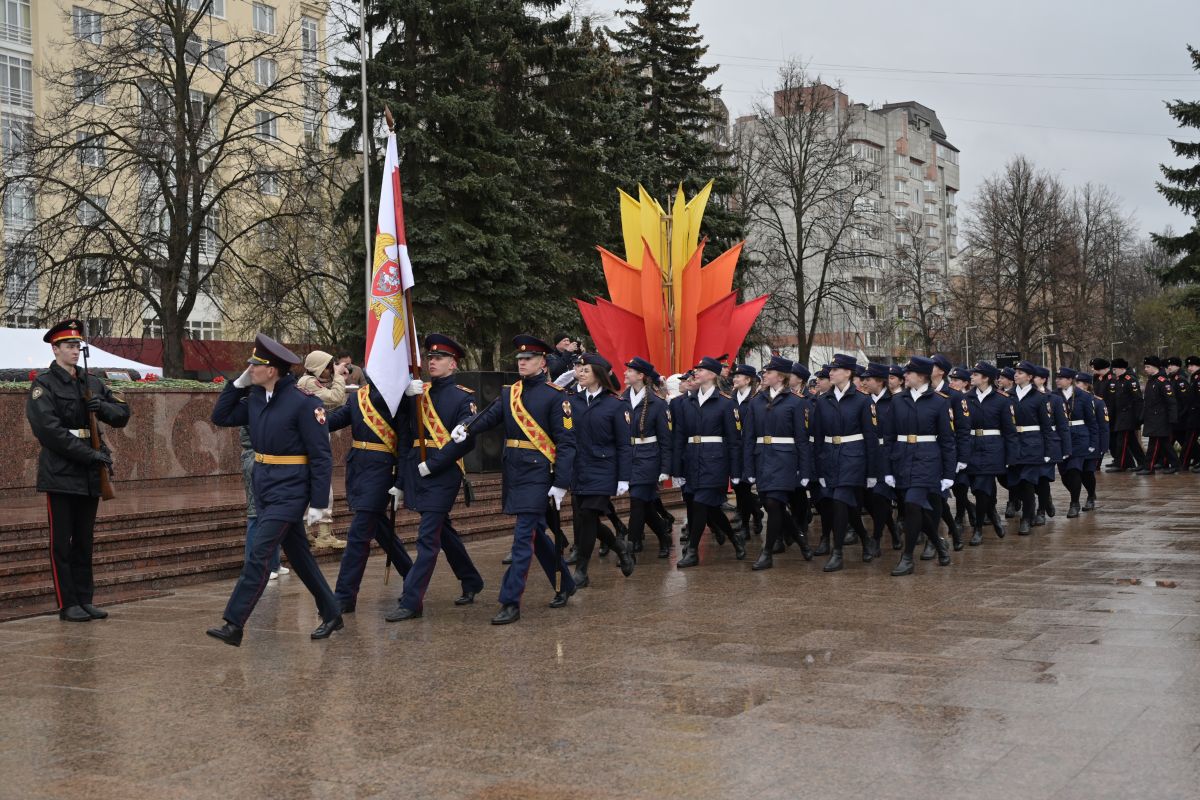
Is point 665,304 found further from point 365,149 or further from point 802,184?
point 802,184

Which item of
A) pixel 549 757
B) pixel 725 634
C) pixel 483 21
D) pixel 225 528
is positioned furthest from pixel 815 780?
pixel 483 21

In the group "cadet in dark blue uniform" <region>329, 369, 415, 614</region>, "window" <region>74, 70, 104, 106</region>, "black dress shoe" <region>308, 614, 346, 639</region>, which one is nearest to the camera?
"black dress shoe" <region>308, 614, 346, 639</region>

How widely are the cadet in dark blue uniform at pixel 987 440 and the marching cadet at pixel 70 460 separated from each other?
29.6ft

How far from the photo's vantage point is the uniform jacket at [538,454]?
907cm

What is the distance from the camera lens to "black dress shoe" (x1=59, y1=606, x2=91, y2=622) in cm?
927

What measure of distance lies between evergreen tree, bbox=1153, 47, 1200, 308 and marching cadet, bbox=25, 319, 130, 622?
1406 inches

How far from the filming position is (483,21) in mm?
27078

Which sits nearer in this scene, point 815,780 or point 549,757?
point 815,780

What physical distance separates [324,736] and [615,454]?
494 centimetres

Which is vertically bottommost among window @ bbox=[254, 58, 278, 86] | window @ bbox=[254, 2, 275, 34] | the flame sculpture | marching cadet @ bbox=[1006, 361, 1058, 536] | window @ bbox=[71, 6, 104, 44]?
marching cadet @ bbox=[1006, 361, 1058, 536]

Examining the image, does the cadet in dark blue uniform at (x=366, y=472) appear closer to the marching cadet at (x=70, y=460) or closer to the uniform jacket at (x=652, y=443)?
the marching cadet at (x=70, y=460)

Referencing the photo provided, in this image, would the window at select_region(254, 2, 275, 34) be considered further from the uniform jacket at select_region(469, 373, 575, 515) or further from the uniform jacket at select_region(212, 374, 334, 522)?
the uniform jacket at select_region(212, 374, 334, 522)

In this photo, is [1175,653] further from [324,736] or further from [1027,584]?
[324,736]

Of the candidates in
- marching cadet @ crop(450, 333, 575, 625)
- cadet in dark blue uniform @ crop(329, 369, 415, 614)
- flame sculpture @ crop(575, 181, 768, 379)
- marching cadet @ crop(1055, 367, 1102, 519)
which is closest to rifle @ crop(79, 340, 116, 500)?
cadet in dark blue uniform @ crop(329, 369, 415, 614)
